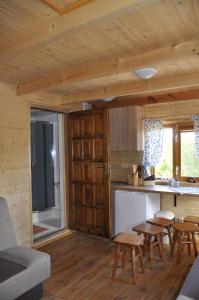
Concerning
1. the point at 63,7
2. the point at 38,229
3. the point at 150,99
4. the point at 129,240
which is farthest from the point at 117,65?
the point at 38,229

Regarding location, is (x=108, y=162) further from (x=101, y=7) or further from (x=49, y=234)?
(x=101, y=7)

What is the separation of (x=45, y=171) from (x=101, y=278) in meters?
2.67

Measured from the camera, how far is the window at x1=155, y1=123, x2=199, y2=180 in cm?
403

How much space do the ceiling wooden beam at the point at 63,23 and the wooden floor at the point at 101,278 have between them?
7.73 ft

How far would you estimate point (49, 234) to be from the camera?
13.7 ft

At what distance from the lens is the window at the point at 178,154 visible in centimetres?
403

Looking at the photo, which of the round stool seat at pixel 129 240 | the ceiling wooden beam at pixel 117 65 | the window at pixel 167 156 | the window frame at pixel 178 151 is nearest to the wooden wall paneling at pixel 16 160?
the ceiling wooden beam at pixel 117 65

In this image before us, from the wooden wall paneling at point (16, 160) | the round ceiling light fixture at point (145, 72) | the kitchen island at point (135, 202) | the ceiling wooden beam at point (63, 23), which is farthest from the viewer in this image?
the kitchen island at point (135, 202)

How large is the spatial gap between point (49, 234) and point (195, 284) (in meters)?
2.82

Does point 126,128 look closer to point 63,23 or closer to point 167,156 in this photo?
point 167,156

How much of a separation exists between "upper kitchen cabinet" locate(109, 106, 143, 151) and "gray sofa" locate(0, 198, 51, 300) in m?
2.10

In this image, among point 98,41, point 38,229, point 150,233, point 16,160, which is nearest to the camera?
point 98,41

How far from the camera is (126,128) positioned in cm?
406

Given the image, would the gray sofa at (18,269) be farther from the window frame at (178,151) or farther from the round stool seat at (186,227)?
the window frame at (178,151)
